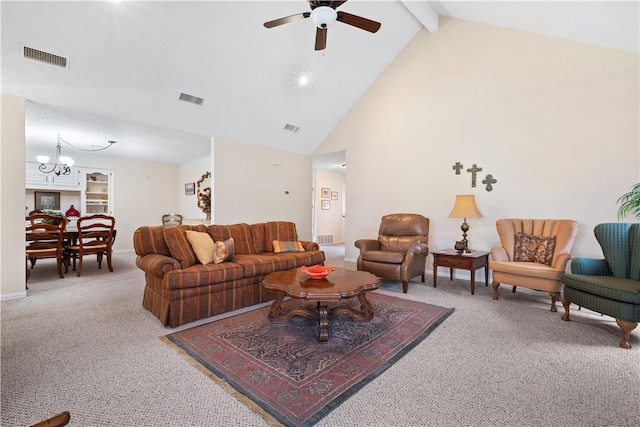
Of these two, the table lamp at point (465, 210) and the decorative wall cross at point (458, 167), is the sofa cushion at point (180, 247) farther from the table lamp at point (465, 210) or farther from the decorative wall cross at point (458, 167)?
the decorative wall cross at point (458, 167)

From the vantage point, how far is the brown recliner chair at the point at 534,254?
10.3 feet

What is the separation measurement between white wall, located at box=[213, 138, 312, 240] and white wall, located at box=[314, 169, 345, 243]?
1779 mm

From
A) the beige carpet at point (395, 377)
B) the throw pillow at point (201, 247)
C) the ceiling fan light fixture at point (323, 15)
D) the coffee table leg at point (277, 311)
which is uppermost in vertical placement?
the ceiling fan light fixture at point (323, 15)

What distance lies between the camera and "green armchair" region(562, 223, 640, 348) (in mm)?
2328

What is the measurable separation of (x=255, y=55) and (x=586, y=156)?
15.4ft

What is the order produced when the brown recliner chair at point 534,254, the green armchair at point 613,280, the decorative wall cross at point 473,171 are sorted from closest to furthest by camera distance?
the green armchair at point 613,280 → the brown recliner chair at point 534,254 → the decorative wall cross at point 473,171

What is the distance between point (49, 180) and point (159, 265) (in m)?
6.44

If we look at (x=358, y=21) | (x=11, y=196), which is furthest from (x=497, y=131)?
(x=11, y=196)

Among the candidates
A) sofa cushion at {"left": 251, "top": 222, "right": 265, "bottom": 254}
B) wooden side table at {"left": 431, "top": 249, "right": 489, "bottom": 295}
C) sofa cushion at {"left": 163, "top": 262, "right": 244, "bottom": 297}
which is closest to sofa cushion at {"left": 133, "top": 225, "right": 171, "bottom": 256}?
sofa cushion at {"left": 163, "top": 262, "right": 244, "bottom": 297}

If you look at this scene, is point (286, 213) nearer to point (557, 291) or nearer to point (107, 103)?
point (107, 103)

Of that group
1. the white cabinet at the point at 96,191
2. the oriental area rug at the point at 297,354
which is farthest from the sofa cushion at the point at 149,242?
the white cabinet at the point at 96,191

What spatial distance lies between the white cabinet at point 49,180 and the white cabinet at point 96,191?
14 centimetres

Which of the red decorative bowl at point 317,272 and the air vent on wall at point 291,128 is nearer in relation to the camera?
the red decorative bowl at point 317,272

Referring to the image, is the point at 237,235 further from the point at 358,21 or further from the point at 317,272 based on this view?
the point at 358,21
